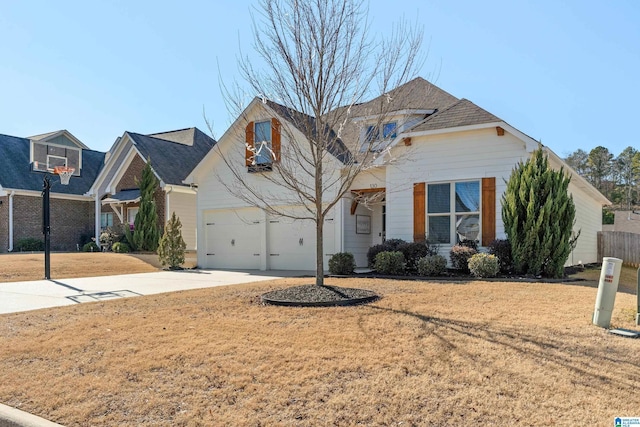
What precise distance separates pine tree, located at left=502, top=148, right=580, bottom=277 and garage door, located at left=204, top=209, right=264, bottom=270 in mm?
8833

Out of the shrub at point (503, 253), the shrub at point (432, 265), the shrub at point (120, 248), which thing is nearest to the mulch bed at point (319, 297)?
the shrub at point (432, 265)

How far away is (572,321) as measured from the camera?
20.4 ft

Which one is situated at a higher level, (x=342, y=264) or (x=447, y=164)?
(x=447, y=164)

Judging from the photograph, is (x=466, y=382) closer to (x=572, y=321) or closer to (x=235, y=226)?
(x=572, y=321)

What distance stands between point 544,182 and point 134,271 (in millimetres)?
13313

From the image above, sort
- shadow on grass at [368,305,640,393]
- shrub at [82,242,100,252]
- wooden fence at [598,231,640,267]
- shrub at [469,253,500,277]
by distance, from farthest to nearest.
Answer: shrub at [82,242,100,252] → wooden fence at [598,231,640,267] → shrub at [469,253,500,277] → shadow on grass at [368,305,640,393]

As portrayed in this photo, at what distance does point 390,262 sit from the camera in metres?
12.7

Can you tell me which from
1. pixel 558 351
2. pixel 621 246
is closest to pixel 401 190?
pixel 558 351

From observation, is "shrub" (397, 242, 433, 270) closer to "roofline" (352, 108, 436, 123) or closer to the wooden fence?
"roofline" (352, 108, 436, 123)

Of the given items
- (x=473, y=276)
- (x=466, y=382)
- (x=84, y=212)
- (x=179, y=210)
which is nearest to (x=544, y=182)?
(x=473, y=276)

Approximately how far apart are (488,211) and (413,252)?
2346mm

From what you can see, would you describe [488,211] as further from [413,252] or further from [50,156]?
[50,156]

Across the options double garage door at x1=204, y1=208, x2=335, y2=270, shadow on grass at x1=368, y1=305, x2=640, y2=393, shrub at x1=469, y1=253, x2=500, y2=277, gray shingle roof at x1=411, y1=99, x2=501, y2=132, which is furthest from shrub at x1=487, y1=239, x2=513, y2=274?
shadow on grass at x1=368, y1=305, x2=640, y2=393

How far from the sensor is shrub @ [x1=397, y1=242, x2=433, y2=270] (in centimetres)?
1314
